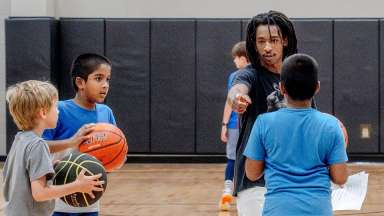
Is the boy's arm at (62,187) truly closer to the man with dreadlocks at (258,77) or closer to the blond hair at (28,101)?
the blond hair at (28,101)

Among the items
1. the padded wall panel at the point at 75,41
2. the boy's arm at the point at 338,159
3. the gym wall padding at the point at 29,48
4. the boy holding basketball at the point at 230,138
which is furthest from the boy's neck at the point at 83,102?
the padded wall panel at the point at 75,41

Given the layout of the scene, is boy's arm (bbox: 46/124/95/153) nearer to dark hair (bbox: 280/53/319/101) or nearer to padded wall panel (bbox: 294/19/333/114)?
dark hair (bbox: 280/53/319/101)

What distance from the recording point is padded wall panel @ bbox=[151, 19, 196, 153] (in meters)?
13.8

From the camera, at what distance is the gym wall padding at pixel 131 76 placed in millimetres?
13781

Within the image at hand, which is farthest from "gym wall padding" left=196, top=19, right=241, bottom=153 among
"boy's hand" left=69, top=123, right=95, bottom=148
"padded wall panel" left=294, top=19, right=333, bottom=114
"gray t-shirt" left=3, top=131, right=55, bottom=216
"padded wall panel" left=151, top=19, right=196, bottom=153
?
"gray t-shirt" left=3, top=131, right=55, bottom=216

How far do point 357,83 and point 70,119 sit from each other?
9.43 metres

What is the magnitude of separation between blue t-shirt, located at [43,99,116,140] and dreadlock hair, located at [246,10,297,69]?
1162mm

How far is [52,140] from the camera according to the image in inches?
188

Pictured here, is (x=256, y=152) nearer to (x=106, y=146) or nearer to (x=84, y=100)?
(x=106, y=146)

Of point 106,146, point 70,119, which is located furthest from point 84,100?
point 106,146

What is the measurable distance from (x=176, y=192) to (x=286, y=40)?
6060mm

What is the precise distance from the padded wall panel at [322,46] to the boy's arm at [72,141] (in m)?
9.39

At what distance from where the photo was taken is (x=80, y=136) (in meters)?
4.59

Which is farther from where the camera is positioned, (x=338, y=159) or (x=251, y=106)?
(x=251, y=106)
